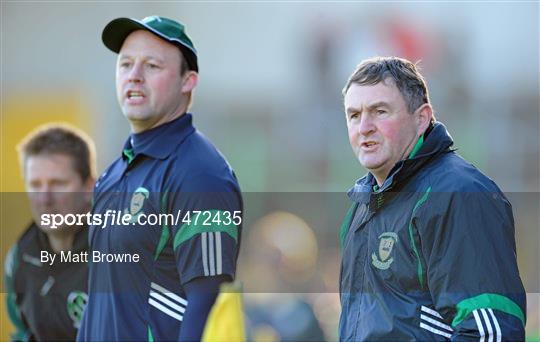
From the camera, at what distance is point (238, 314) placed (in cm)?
216

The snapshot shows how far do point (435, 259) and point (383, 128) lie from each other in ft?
1.35

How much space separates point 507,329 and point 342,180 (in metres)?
5.23

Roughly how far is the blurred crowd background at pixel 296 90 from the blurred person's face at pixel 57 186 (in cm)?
238

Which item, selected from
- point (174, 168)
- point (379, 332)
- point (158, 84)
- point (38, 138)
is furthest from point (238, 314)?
point (38, 138)

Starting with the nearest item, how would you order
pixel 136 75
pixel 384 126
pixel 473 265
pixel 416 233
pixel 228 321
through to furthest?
pixel 228 321, pixel 473 265, pixel 416 233, pixel 384 126, pixel 136 75

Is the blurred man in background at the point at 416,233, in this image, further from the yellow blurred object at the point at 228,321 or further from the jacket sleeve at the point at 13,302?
the jacket sleeve at the point at 13,302

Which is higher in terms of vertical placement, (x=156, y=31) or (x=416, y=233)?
(x=156, y=31)

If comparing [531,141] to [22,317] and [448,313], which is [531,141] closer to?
[22,317]

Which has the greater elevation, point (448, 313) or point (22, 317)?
point (448, 313)

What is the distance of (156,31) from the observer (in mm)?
3055

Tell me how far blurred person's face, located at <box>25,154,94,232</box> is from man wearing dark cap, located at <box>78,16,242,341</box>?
1.42 feet

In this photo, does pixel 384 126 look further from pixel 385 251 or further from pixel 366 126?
pixel 385 251

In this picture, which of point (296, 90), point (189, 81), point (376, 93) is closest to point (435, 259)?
point (376, 93)
